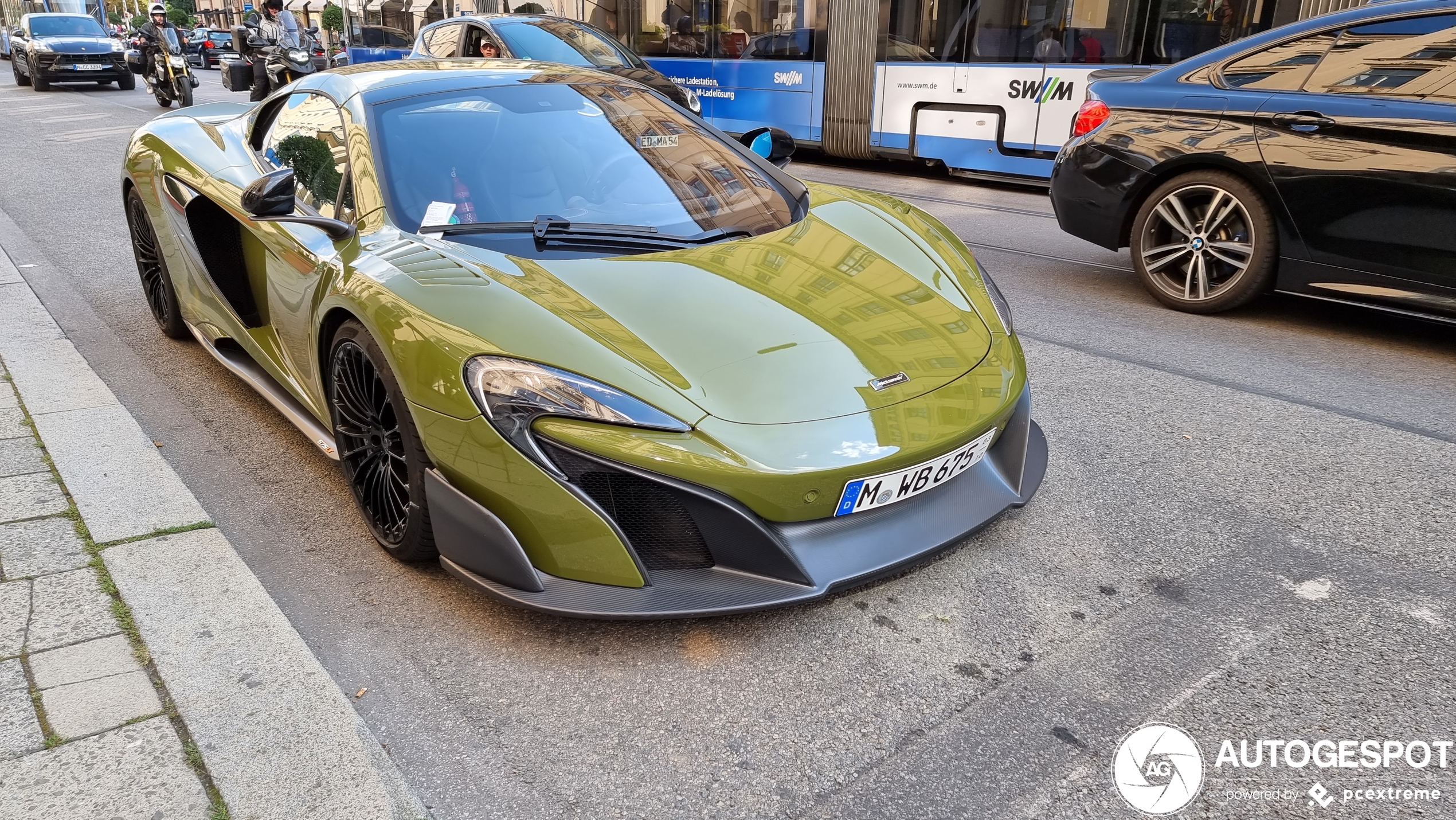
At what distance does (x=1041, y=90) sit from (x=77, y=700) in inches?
355

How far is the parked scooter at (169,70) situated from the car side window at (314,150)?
636 inches

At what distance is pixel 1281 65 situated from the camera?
5090mm

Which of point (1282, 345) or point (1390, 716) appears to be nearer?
point (1390, 716)

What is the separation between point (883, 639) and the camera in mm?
2551

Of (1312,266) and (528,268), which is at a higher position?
(528,268)

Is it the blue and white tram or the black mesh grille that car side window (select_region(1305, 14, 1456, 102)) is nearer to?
the blue and white tram

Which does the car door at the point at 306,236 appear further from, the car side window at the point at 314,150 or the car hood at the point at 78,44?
the car hood at the point at 78,44

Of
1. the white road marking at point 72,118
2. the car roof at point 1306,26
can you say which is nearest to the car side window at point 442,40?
the car roof at point 1306,26

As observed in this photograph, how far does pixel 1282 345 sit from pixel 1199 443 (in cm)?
158

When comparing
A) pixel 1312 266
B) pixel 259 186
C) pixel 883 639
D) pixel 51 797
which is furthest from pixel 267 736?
pixel 1312 266

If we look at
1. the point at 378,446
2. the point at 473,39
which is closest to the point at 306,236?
the point at 378,446

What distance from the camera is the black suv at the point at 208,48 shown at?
3825cm

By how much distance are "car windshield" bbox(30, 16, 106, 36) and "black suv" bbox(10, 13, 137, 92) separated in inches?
0.5

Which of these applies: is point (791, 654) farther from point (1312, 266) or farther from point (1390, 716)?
point (1312, 266)
